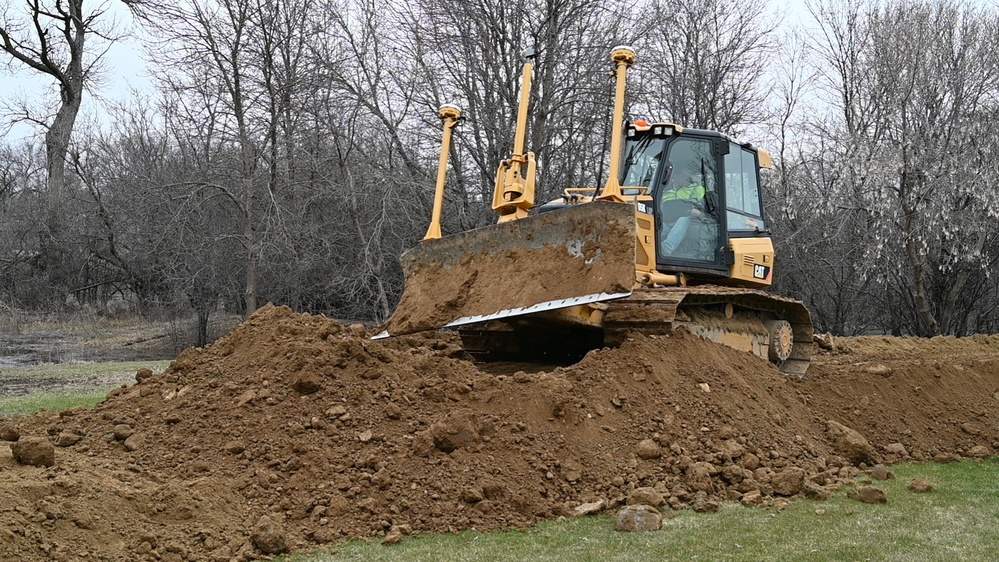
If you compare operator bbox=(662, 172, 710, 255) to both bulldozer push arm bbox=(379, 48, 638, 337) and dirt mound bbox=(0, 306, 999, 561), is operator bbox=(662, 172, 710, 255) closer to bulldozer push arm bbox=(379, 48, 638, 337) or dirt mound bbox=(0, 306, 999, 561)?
bulldozer push arm bbox=(379, 48, 638, 337)

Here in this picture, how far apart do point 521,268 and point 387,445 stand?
2581mm

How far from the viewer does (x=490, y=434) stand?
5.37 m

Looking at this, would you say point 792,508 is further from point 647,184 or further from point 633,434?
point 647,184

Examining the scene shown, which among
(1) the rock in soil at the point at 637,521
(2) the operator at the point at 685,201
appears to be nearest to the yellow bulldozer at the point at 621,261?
(2) the operator at the point at 685,201

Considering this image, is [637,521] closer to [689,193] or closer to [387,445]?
[387,445]

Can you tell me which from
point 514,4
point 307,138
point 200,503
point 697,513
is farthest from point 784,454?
point 307,138

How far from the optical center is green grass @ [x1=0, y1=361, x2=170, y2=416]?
29.0 feet

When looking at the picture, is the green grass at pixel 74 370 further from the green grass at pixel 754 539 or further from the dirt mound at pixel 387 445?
the green grass at pixel 754 539

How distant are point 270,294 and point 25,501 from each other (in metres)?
13.3

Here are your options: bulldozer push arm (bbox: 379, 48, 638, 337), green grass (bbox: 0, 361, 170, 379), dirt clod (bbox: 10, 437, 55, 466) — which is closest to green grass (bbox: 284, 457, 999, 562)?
dirt clod (bbox: 10, 437, 55, 466)

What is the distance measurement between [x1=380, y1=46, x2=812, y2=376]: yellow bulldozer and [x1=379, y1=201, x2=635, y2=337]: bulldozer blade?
0.04ft

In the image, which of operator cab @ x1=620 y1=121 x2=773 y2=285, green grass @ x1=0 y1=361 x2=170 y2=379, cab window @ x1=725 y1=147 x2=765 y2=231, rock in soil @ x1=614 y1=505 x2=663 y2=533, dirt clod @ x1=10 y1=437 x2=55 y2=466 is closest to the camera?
rock in soil @ x1=614 y1=505 x2=663 y2=533

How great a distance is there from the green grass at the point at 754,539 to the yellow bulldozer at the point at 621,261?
2126 millimetres

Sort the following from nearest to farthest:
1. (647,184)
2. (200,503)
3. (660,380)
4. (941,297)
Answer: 1. (200,503)
2. (660,380)
3. (647,184)
4. (941,297)
